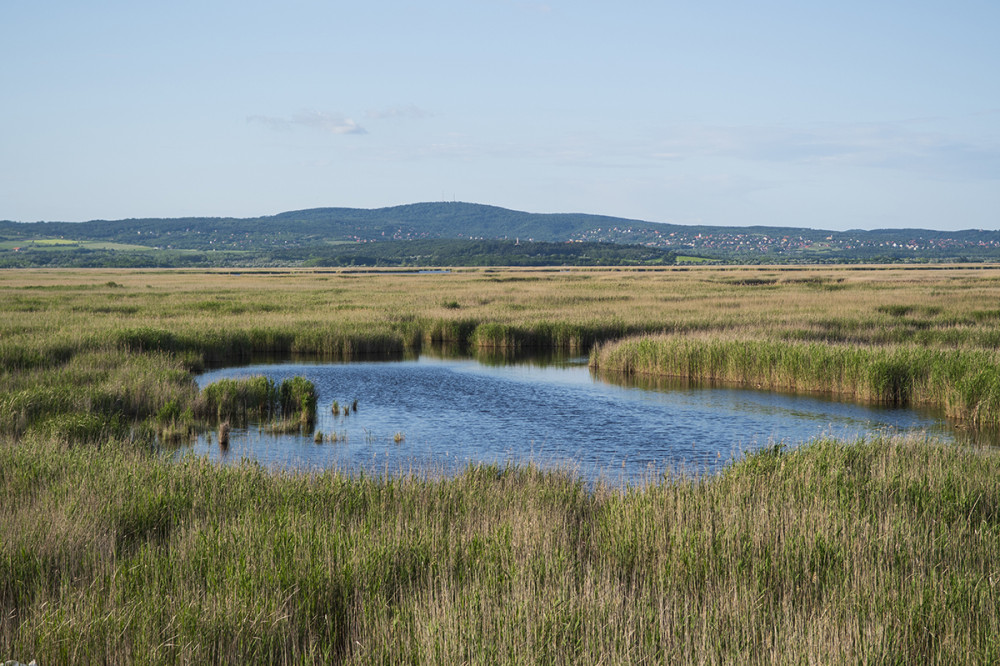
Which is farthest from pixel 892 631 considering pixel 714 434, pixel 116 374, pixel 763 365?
pixel 763 365

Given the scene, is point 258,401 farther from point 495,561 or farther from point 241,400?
point 495,561

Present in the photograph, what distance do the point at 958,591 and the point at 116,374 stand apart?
18.2 m

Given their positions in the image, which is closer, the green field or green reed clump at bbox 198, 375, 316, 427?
the green field

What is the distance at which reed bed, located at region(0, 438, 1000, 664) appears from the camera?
5.25m

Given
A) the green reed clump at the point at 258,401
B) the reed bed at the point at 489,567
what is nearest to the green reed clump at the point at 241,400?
the green reed clump at the point at 258,401

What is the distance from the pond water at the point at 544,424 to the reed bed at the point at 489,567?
113 inches

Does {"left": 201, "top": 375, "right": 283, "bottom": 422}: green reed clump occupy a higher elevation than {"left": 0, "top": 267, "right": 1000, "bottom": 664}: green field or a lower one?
lower

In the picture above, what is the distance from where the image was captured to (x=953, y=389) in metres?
19.5

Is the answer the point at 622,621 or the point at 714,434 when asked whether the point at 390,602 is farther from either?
the point at 714,434

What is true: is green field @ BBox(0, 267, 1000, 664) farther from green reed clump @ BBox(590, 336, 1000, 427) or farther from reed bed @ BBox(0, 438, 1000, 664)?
green reed clump @ BBox(590, 336, 1000, 427)

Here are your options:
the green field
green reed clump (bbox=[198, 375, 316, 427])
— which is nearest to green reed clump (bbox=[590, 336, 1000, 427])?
the green field

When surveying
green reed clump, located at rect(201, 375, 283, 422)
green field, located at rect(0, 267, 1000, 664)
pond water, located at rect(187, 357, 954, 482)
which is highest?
green field, located at rect(0, 267, 1000, 664)

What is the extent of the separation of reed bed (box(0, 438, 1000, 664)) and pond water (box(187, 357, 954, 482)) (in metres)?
2.88

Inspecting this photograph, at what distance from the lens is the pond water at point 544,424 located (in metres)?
14.6
